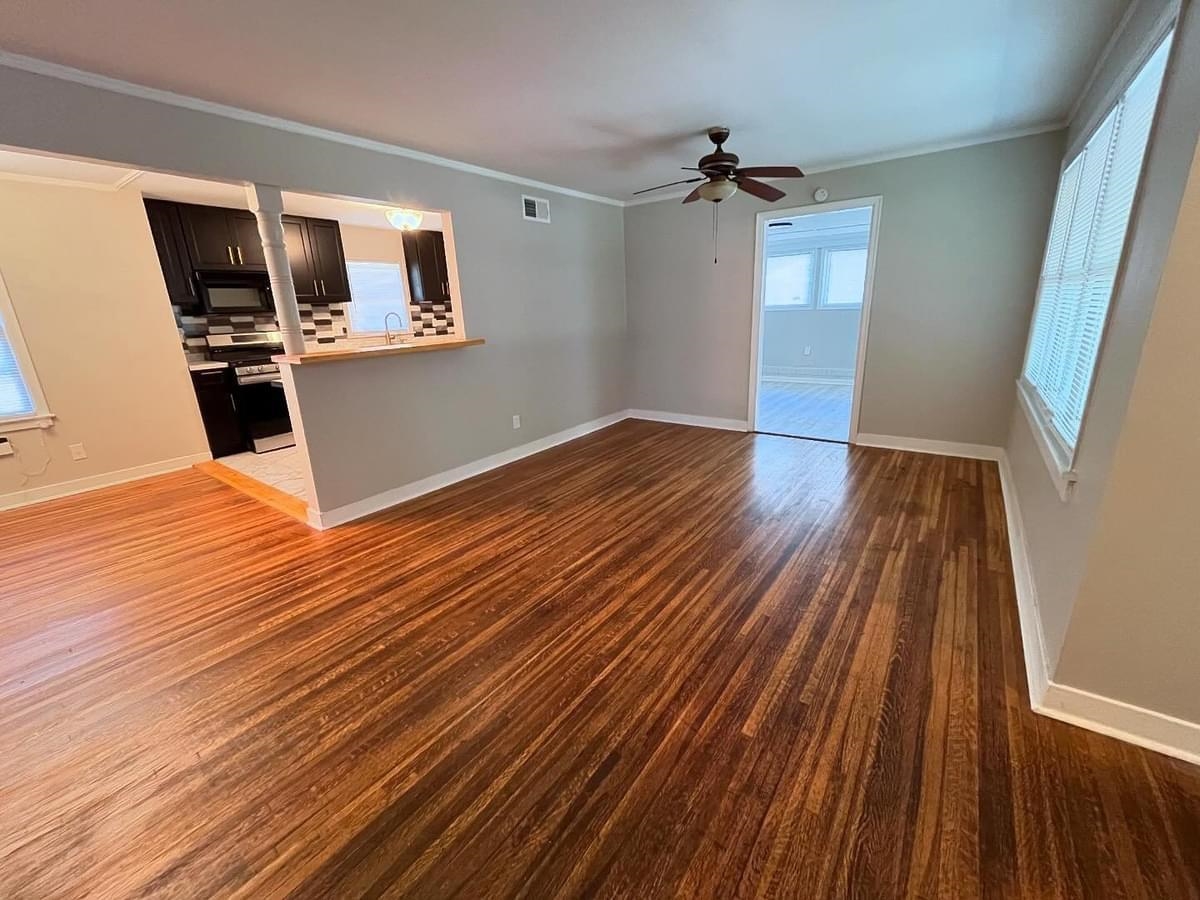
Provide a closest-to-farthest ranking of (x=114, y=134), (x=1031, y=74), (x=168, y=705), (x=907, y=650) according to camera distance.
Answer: (x=168, y=705) → (x=907, y=650) → (x=114, y=134) → (x=1031, y=74)

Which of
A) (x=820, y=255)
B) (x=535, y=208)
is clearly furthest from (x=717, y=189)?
(x=820, y=255)

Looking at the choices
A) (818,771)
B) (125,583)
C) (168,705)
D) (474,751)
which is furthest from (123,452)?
(818,771)

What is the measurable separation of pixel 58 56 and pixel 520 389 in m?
3.12

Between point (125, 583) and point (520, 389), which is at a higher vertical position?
point (520, 389)

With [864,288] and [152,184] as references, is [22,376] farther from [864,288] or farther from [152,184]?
[864,288]

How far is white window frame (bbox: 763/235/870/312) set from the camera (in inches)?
293

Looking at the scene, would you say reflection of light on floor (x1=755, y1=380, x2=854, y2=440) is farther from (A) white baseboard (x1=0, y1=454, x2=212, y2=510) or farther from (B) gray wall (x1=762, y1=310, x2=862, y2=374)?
(A) white baseboard (x1=0, y1=454, x2=212, y2=510)

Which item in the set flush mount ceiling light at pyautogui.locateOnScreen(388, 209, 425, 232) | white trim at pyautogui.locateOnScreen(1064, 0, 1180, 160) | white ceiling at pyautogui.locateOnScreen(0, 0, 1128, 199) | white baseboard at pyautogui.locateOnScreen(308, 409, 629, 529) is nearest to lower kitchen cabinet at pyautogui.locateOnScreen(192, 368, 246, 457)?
white baseboard at pyautogui.locateOnScreen(308, 409, 629, 529)

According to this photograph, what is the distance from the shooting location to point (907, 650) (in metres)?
1.90

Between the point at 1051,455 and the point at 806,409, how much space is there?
13.0 ft

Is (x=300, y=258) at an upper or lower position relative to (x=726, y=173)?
Result: lower

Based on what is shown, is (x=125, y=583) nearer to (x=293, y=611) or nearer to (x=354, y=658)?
(x=293, y=611)

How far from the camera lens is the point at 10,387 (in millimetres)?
3674

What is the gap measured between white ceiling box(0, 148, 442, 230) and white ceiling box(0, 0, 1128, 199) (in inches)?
33.6
